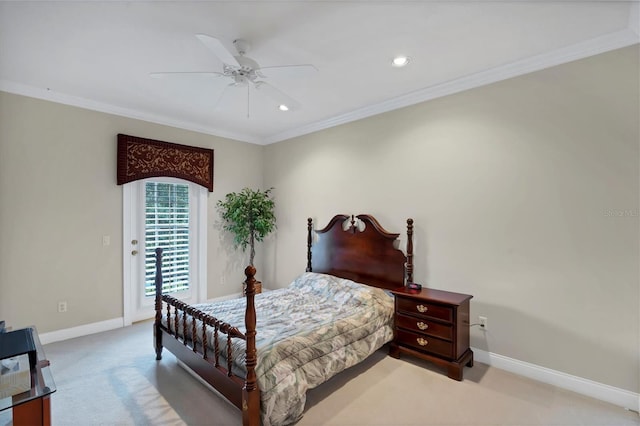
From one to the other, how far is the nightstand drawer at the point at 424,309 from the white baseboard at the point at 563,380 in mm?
660

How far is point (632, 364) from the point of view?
2.23 m

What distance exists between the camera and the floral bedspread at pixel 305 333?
2.00 m

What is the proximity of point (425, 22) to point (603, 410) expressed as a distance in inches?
122

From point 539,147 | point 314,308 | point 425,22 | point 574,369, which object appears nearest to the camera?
point 425,22

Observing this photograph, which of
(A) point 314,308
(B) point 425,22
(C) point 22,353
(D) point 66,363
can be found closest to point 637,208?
(B) point 425,22

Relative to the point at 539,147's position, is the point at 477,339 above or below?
below

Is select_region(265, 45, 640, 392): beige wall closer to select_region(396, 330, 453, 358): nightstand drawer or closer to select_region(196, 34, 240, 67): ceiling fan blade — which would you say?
select_region(396, 330, 453, 358): nightstand drawer

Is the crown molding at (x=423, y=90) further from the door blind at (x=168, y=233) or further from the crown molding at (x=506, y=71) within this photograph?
the door blind at (x=168, y=233)

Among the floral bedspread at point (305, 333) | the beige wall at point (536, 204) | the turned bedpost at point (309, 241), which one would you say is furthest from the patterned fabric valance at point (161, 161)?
the beige wall at point (536, 204)

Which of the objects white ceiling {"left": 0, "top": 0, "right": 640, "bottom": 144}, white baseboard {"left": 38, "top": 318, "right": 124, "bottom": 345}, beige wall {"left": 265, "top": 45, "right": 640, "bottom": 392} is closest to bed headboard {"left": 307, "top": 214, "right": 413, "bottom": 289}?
beige wall {"left": 265, "top": 45, "right": 640, "bottom": 392}

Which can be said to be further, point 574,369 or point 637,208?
point 574,369

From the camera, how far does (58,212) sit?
11.1 ft

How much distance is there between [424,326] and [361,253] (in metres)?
1.17

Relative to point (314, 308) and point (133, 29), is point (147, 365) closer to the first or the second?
point (314, 308)
